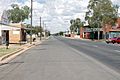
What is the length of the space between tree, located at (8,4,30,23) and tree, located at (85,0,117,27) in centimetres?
1920

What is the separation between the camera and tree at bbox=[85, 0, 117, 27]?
356 feet

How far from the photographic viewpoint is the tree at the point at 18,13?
4560 inches

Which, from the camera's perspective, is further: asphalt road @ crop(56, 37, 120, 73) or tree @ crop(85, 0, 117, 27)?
tree @ crop(85, 0, 117, 27)

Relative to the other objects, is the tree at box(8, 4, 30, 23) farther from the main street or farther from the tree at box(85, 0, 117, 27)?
the main street

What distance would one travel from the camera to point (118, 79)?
1388 centimetres

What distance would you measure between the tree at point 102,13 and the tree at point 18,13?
1920 cm

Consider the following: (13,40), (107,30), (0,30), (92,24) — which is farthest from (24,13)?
(0,30)

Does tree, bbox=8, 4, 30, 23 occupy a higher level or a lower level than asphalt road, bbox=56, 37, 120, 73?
higher

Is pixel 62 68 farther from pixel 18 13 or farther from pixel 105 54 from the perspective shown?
pixel 18 13

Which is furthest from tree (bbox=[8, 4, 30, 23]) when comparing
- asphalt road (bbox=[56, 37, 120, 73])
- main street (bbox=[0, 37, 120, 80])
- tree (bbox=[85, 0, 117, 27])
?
main street (bbox=[0, 37, 120, 80])

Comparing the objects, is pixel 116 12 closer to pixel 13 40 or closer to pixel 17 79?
pixel 13 40

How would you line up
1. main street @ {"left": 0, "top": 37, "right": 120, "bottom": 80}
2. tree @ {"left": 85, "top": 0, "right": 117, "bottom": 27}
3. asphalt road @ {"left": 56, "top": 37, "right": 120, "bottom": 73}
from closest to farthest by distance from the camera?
main street @ {"left": 0, "top": 37, "right": 120, "bottom": 80}
asphalt road @ {"left": 56, "top": 37, "right": 120, "bottom": 73}
tree @ {"left": 85, "top": 0, "right": 117, "bottom": 27}

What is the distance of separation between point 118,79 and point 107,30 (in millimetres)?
116996

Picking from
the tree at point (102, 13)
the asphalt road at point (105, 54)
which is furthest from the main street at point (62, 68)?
the tree at point (102, 13)
